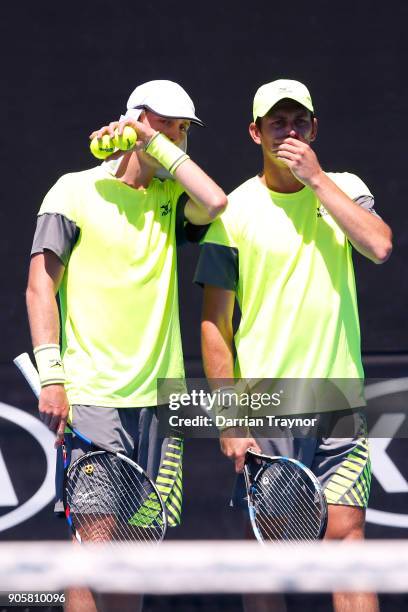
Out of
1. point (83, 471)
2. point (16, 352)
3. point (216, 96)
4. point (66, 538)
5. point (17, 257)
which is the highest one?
point (216, 96)

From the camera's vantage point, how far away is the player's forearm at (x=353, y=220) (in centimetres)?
425

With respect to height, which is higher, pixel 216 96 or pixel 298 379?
pixel 216 96

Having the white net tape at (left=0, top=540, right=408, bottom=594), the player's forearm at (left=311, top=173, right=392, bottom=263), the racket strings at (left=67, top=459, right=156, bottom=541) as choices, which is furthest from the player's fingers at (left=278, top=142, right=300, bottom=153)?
the white net tape at (left=0, top=540, right=408, bottom=594)

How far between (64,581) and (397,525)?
3.05 meters

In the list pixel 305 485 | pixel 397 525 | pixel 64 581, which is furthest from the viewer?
pixel 397 525

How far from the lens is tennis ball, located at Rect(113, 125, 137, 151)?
14.0 feet

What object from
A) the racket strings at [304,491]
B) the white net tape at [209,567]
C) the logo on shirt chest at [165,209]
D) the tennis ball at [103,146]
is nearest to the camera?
the white net tape at [209,567]

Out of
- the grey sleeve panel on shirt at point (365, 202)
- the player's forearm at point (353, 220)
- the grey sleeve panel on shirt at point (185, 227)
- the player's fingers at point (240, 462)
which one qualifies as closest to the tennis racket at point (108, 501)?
the player's fingers at point (240, 462)

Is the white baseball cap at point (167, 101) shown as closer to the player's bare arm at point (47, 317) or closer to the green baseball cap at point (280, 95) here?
the green baseball cap at point (280, 95)

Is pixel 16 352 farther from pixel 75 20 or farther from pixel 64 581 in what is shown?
pixel 64 581

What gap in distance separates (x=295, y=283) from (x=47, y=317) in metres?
0.73

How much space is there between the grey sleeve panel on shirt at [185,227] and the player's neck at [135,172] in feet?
0.39

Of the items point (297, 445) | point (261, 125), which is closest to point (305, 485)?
point (297, 445)

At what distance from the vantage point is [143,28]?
5.54 metres
